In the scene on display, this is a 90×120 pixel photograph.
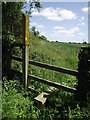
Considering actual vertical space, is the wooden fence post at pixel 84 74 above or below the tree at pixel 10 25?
below

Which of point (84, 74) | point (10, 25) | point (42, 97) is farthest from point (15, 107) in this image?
point (10, 25)

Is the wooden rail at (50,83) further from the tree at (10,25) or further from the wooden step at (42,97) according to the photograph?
the tree at (10,25)

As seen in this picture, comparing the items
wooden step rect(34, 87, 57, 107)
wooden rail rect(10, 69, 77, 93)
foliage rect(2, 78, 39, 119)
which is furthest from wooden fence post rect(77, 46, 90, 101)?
foliage rect(2, 78, 39, 119)

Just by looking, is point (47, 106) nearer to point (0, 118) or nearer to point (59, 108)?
point (59, 108)

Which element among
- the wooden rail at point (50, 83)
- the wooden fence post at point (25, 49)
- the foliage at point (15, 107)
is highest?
the wooden fence post at point (25, 49)

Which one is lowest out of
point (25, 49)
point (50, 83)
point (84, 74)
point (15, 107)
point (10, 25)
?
point (15, 107)

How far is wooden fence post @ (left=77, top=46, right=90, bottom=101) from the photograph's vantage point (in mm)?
7023

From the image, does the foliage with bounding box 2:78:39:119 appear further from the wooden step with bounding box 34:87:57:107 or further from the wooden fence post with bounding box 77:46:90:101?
the wooden fence post with bounding box 77:46:90:101

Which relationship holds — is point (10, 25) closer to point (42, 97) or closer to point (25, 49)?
point (25, 49)

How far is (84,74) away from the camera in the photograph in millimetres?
7117

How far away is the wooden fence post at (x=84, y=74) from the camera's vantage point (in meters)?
7.02

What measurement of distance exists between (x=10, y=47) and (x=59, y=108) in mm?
3743

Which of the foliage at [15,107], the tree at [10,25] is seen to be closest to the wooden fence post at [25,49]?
the tree at [10,25]

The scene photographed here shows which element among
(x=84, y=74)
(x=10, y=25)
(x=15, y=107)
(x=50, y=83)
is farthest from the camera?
(x=10, y=25)
